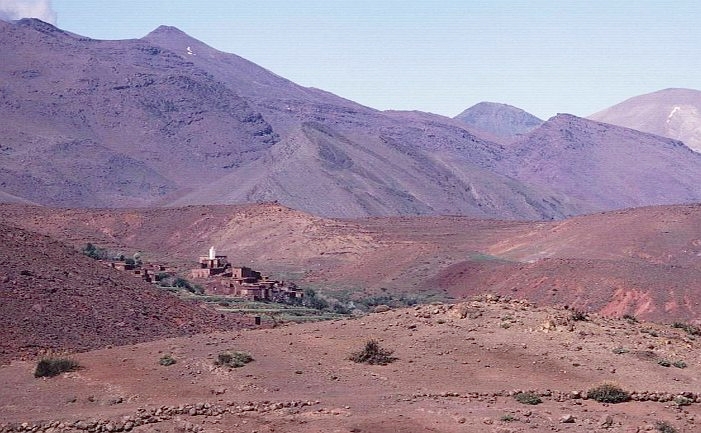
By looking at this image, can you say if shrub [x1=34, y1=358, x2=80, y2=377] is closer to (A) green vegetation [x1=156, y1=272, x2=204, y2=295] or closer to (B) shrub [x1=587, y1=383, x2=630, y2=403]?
(B) shrub [x1=587, y1=383, x2=630, y2=403]

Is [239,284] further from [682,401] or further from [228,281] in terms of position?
[682,401]

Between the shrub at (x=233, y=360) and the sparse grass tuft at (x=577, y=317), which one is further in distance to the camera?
the sparse grass tuft at (x=577, y=317)

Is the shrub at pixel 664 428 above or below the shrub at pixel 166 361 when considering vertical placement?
below

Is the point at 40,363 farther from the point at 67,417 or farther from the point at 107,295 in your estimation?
the point at 107,295

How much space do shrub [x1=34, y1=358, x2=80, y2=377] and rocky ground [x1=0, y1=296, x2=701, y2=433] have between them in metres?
0.22

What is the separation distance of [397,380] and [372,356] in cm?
126

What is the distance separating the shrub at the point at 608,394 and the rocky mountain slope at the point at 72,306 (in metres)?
13.2

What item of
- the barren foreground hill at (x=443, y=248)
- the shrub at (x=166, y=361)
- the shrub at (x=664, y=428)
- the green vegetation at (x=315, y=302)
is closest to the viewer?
the shrub at (x=664, y=428)

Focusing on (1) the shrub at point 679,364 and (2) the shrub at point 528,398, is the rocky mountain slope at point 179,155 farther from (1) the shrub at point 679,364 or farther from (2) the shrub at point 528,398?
(2) the shrub at point 528,398

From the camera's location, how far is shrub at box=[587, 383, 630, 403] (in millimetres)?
21797

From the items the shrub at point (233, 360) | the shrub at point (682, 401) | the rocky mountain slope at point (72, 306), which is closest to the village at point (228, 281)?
the rocky mountain slope at point (72, 306)

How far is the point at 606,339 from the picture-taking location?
83.6 feet

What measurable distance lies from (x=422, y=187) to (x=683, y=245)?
76719 mm

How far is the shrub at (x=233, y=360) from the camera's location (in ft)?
78.4
